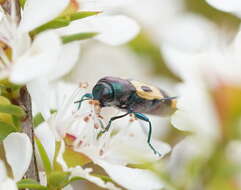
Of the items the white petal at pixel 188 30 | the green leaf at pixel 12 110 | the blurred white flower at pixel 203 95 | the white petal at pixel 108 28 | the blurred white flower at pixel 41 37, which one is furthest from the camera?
the white petal at pixel 188 30

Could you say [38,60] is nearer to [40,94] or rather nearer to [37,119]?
[40,94]

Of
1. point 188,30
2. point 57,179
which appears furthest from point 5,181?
point 188,30

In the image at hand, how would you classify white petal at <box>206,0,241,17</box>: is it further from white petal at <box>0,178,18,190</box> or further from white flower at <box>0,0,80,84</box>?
white petal at <box>0,178,18,190</box>

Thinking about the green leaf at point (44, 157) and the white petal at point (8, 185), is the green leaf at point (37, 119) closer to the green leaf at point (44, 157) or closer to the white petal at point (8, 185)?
the green leaf at point (44, 157)

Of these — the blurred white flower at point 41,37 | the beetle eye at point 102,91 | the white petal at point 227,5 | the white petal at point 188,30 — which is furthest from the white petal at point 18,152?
the white petal at point 188,30

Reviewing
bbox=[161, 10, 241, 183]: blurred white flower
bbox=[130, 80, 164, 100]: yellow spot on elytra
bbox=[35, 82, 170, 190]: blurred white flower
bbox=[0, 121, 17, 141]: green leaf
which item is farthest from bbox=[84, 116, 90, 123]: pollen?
bbox=[161, 10, 241, 183]: blurred white flower
